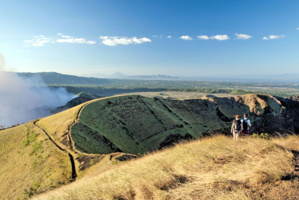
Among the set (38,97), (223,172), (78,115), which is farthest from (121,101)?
(38,97)

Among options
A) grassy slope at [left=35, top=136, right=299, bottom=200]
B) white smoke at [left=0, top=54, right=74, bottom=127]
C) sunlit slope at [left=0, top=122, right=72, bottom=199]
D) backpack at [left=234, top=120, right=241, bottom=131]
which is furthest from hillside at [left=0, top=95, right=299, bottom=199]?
white smoke at [left=0, top=54, right=74, bottom=127]

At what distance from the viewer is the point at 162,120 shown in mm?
37812

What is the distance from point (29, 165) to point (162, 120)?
24.9 metres

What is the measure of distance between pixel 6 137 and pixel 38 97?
4318 inches

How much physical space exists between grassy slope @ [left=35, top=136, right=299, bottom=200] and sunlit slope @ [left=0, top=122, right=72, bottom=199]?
1138cm

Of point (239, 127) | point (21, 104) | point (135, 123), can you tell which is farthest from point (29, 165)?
point (21, 104)

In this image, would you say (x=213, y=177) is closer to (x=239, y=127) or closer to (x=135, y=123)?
(x=239, y=127)

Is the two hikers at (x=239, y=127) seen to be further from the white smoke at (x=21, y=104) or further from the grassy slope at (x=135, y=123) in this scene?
the white smoke at (x=21, y=104)

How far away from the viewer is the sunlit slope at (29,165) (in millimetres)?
15984

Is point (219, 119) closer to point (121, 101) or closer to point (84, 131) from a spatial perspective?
point (121, 101)

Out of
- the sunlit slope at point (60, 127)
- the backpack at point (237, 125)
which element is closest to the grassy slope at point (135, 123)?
the sunlit slope at point (60, 127)

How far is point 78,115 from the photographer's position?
30.9 m

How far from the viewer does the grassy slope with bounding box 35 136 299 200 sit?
493cm

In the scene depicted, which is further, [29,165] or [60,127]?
[60,127]
